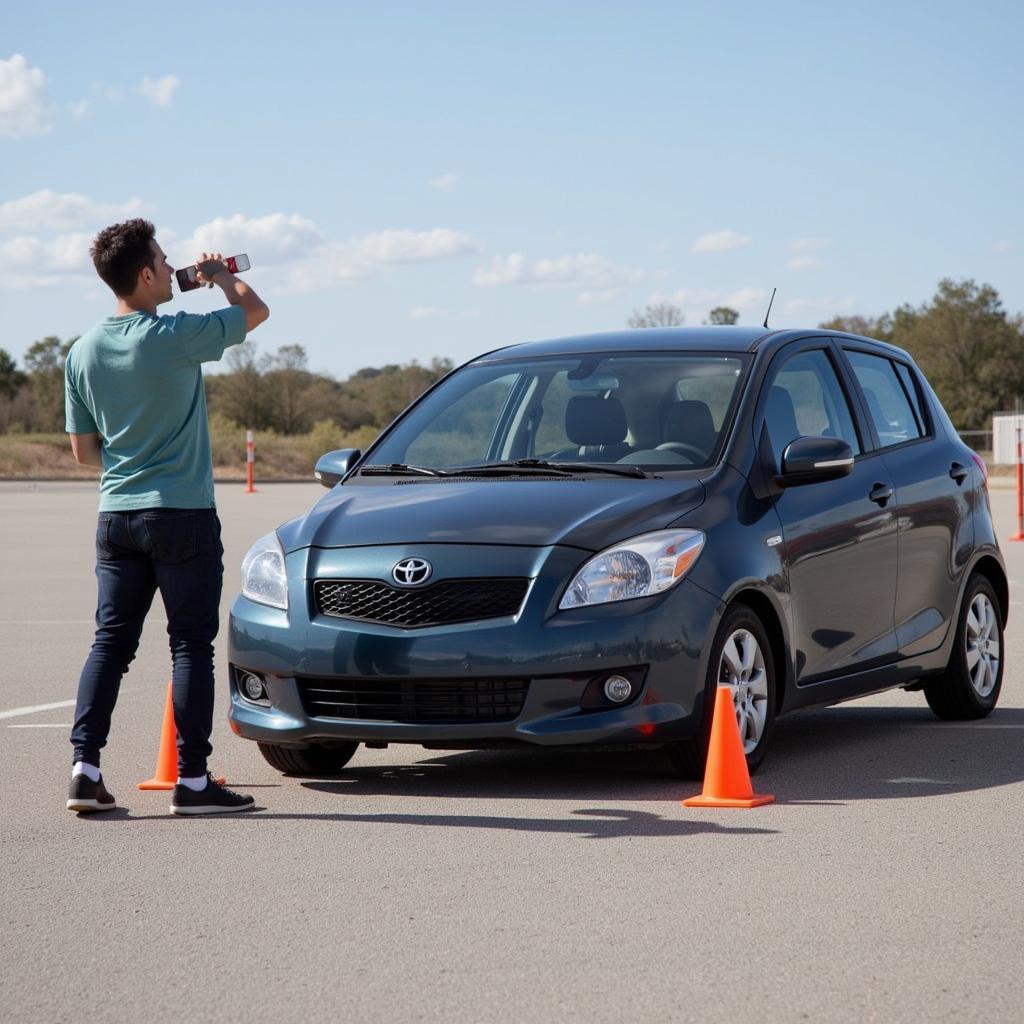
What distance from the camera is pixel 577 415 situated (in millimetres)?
8445

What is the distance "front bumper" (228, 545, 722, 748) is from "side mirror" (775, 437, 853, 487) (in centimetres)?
85

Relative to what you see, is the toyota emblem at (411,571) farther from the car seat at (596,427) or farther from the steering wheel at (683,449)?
the steering wheel at (683,449)

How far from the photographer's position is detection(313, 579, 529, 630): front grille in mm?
7055

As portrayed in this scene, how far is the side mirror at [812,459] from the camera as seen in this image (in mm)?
7836

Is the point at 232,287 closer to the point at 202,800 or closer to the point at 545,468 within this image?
the point at 545,468

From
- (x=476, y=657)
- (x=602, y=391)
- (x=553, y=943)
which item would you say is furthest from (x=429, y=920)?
(x=602, y=391)

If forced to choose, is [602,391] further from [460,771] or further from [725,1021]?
[725,1021]

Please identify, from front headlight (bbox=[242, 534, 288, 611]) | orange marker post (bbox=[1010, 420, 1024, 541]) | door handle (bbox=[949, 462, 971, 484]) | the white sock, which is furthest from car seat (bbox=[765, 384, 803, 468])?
orange marker post (bbox=[1010, 420, 1024, 541])

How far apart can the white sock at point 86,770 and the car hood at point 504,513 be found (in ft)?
3.75

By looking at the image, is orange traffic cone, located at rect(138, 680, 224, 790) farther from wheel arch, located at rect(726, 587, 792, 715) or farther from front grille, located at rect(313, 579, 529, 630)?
wheel arch, located at rect(726, 587, 792, 715)

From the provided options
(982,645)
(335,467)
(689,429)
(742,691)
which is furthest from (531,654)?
(982,645)

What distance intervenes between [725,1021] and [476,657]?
277 centimetres

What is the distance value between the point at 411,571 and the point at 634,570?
811mm

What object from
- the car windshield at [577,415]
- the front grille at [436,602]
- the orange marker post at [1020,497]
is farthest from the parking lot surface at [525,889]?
the orange marker post at [1020,497]
